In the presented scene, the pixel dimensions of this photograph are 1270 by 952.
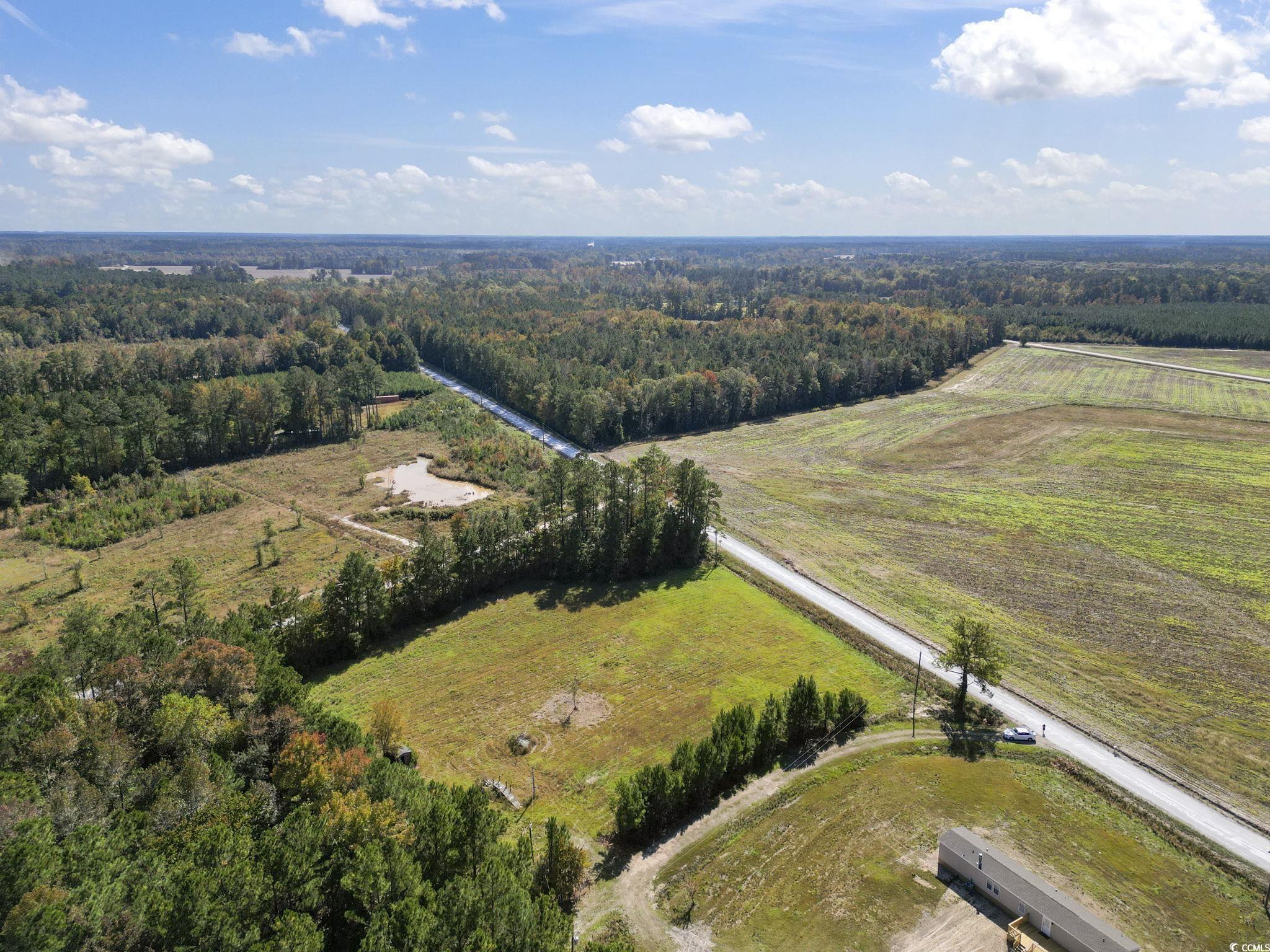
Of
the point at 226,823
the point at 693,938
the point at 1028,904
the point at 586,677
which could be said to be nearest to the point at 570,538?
the point at 586,677

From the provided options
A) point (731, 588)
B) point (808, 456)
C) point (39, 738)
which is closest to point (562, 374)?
point (808, 456)

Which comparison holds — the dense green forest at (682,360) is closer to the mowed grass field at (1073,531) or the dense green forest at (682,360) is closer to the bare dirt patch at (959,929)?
the mowed grass field at (1073,531)

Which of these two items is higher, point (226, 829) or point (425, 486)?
point (226, 829)

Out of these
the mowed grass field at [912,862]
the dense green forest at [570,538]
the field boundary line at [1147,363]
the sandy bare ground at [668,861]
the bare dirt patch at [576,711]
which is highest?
the field boundary line at [1147,363]

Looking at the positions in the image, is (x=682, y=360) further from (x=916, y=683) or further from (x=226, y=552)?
(x=916, y=683)

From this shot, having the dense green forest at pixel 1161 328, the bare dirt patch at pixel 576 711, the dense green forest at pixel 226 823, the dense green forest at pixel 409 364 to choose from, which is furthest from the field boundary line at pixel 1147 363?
the dense green forest at pixel 226 823
